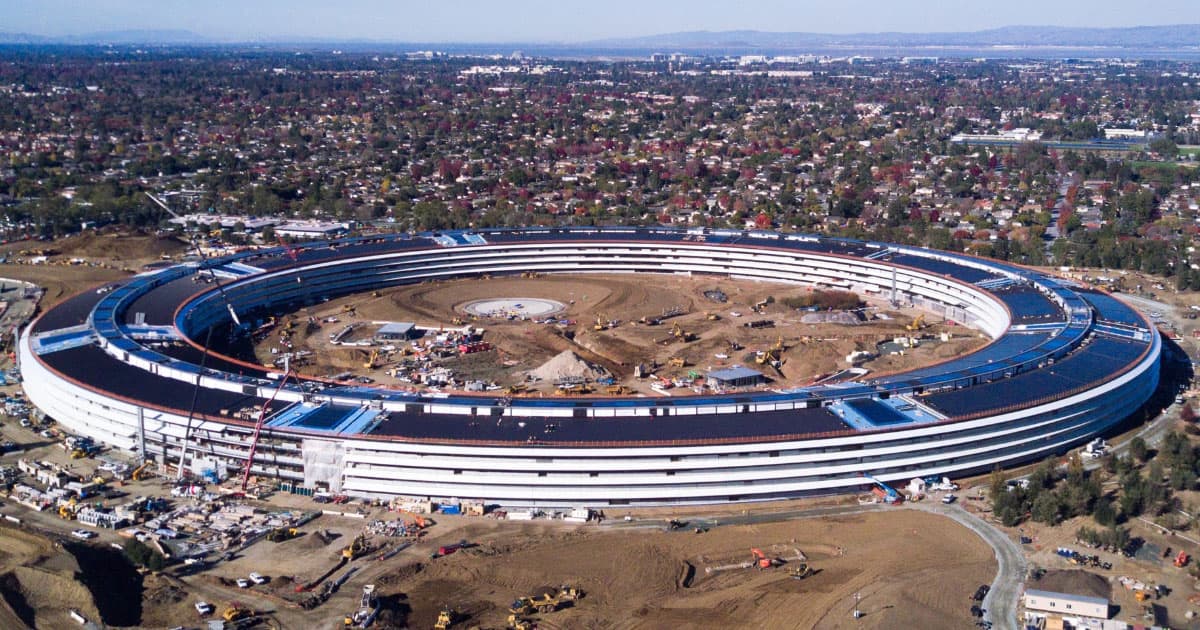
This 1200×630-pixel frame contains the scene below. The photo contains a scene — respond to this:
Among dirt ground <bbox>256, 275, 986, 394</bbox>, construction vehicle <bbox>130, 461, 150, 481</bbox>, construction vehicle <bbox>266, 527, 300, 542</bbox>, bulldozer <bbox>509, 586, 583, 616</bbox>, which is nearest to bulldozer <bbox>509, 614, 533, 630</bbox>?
bulldozer <bbox>509, 586, 583, 616</bbox>

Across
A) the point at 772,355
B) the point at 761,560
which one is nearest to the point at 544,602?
the point at 761,560

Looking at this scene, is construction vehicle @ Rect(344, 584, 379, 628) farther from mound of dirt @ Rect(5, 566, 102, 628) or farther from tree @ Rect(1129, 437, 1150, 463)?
tree @ Rect(1129, 437, 1150, 463)

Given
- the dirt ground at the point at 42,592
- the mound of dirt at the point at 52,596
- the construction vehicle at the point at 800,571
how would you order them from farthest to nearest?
the construction vehicle at the point at 800,571
the mound of dirt at the point at 52,596
the dirt ground at the point at 42,592

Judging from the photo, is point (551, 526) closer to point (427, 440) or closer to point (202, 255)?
point (427, 440)

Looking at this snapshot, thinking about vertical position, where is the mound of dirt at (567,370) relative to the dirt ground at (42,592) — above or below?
below

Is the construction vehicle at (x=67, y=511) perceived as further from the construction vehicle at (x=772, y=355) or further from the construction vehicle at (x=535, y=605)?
the construction vehicle at (x=772, y=355)

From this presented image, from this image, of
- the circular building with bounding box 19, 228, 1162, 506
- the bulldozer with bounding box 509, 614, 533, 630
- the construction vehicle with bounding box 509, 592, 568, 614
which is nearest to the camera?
the bulldozer with bounding box 509, 614, 533, 630

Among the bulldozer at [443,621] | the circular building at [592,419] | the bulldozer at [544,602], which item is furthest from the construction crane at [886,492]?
the bulldozer at [443,621]
